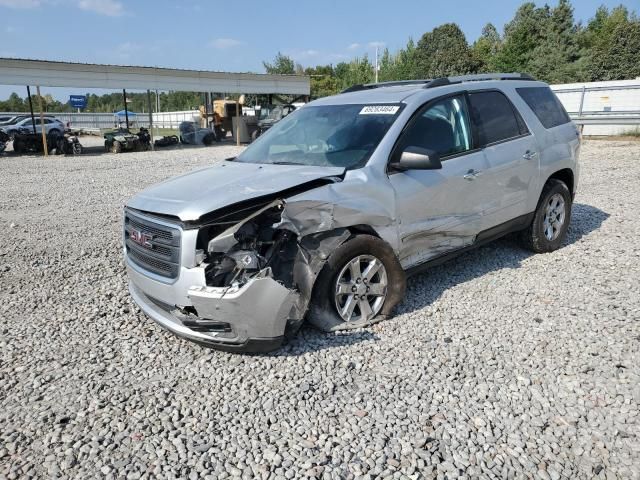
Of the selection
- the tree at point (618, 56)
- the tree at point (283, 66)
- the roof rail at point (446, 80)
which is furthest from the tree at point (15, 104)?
the roof rail at point (446, 80)

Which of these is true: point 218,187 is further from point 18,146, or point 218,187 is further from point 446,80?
point 18,146

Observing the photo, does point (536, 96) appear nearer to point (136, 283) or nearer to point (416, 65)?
point (136, 283)

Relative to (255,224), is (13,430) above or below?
below

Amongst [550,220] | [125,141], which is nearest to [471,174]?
[550,220]

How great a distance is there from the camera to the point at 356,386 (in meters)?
3.19

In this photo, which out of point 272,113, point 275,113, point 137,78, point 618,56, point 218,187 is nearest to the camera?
point 218,187

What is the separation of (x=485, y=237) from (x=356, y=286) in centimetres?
178

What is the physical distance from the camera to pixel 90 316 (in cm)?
432

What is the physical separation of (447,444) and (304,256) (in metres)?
1.51

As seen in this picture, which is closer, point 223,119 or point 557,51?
point 223,119

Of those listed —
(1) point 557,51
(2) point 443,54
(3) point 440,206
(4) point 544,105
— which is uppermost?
(2) point 443,54

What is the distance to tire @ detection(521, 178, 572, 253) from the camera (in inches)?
217

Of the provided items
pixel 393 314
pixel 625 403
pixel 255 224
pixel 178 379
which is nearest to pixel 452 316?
pixel 393 314

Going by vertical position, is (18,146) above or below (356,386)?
above
